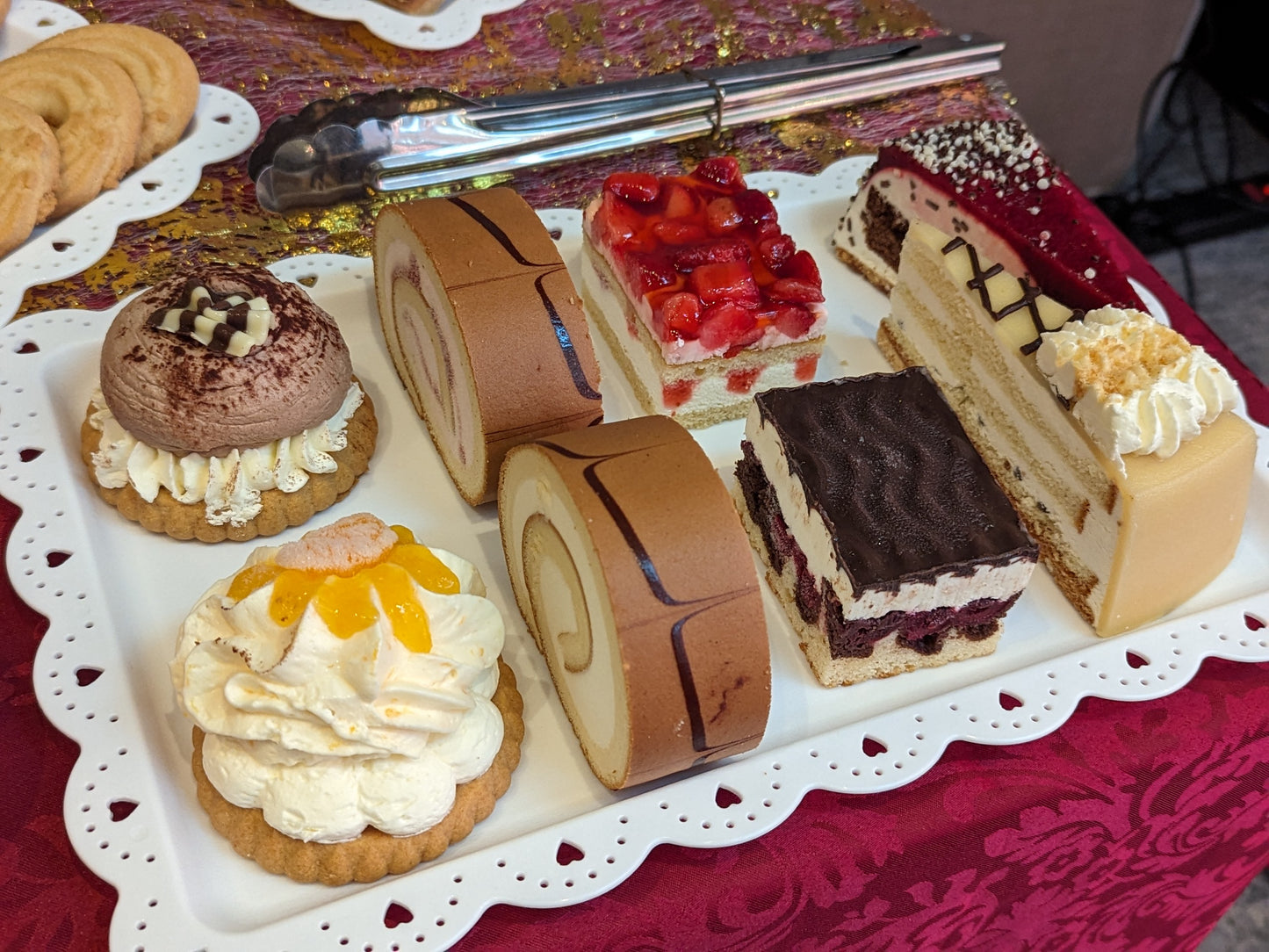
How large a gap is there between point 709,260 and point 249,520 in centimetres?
95

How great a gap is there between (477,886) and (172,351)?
3.20ft

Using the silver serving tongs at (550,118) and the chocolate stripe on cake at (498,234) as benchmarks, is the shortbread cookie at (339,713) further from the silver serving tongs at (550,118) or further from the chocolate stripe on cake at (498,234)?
the silver serving tongs at (550,118)

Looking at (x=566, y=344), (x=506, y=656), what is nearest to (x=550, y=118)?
(x=566, y=344)

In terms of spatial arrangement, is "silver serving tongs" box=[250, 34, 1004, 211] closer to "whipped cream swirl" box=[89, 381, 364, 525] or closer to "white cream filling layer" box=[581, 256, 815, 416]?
"white cream filling layer" box=[581, 256, 815, 416]

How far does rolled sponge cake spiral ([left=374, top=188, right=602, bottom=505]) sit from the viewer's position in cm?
178

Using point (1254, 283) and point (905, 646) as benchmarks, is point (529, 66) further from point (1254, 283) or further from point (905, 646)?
point (1254, 283)

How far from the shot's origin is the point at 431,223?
1.88 metres

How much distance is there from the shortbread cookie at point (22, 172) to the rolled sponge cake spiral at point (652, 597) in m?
1.29

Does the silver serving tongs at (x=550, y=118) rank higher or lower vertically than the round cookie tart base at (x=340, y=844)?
higher

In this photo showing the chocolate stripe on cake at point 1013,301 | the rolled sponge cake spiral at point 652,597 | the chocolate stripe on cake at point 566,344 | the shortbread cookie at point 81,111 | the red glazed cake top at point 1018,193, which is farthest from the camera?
the shortbread cookie at point 81,111

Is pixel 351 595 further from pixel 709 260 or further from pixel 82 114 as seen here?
pixel 82 114

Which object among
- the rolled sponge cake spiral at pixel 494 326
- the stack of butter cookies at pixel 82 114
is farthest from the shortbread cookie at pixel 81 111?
the rolled sponge cake spiral at pixel 494 326

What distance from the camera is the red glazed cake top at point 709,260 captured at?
2.07 meters

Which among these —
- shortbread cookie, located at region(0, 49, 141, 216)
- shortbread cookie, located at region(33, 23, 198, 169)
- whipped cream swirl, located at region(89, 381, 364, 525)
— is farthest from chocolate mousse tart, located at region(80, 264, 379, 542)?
shortbread cookie, located at region(33, 23, 198, 169)
